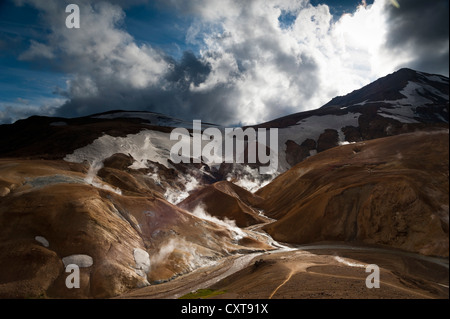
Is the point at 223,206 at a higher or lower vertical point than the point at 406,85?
lower

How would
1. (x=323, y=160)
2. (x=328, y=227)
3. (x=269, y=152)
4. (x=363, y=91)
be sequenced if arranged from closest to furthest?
(x=328, y=227) → (x=323, y=160) → (x=269, y=152) → (x=363, y=91)

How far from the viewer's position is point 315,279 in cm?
1669

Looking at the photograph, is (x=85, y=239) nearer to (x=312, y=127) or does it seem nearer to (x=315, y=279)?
(x=315, y=279)

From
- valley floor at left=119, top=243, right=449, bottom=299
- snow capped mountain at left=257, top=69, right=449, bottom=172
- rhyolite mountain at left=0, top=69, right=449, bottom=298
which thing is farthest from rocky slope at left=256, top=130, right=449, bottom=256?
snow capped mountain at left=257, top=69, right=449, bottom=172

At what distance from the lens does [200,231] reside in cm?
3303

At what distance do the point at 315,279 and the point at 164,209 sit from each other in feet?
67.7

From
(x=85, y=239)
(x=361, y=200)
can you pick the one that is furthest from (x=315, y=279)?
(x=361, y=200)

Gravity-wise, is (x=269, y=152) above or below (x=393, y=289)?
above

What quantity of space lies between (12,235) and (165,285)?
39.5 ft

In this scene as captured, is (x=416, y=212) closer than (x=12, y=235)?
Yes

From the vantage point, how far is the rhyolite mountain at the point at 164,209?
18266 mm

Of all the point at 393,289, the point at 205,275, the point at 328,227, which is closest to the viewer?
the point at 393,289
